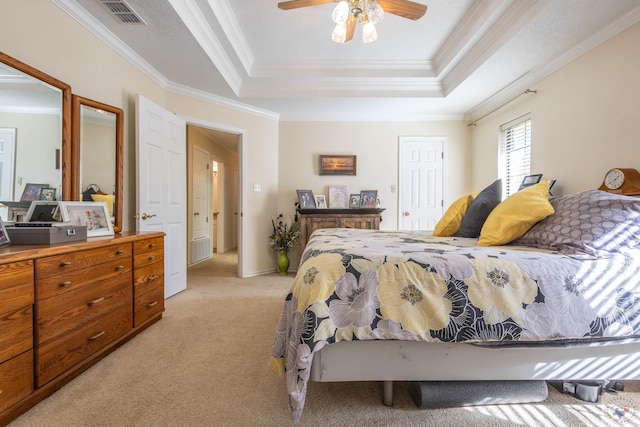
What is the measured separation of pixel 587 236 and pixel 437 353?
1.00 m

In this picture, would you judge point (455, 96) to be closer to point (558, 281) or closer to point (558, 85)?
point (558, 85)

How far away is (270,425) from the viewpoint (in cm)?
124

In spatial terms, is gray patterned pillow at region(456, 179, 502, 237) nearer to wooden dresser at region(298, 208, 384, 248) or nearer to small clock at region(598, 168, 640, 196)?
small clock at region(598, 168, 640, 196)

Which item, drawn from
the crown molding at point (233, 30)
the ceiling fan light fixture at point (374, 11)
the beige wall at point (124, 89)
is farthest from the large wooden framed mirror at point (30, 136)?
the ceiling fan light fixture at point (374, 11)

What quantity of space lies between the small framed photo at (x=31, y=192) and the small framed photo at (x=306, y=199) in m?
2.89

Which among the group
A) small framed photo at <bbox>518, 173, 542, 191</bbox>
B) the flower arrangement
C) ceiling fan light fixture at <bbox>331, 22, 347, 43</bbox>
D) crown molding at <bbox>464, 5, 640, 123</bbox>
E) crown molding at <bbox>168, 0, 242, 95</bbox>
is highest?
crown molding at <bbox>168, 0, 242, 95</bbox>

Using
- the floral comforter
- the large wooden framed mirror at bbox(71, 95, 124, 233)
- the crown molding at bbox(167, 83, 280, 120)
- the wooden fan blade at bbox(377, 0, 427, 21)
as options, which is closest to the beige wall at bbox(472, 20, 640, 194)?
the floral comforter

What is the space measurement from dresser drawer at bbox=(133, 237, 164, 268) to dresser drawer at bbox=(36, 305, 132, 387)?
34 centimetres

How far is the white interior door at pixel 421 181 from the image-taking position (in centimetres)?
443

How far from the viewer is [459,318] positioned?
1189mm

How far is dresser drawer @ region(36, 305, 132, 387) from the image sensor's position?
1.40 metres

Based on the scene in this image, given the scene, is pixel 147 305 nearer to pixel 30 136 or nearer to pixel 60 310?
pixel 60 310

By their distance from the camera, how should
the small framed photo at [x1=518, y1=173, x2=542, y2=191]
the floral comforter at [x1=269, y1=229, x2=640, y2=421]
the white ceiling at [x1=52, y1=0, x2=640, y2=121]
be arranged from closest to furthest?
1. the floral comforter at [x1=269, y1=229, x2=640, y2=421]
2. the white ceiling at [x1=52, y1=0, x2=640, y2=121]
3. the small framed photo at [x1=518, y1=173, x2=542, y2=191]

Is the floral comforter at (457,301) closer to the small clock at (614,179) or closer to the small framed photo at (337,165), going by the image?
the small clock at (614,179)
